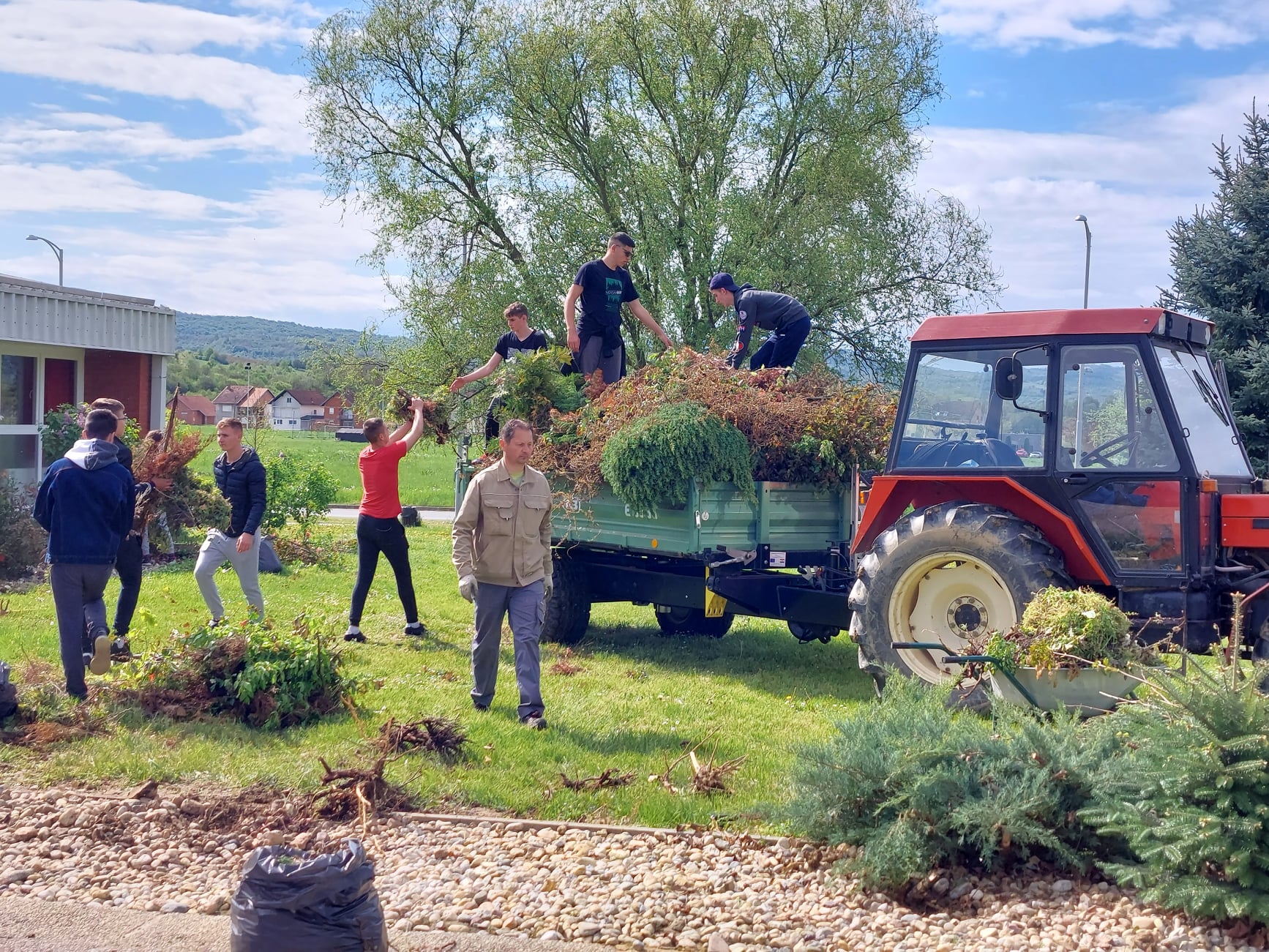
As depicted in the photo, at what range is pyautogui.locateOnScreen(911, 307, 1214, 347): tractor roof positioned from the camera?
6621 mm

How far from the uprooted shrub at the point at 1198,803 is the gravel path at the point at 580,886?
15 centimetres

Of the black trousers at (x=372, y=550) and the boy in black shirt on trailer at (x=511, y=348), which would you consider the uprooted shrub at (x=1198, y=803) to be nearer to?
the boy in black shirt on trailer at (x=511, y=348)

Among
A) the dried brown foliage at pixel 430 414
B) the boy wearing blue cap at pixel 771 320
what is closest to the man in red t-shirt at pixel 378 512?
the dried brown foliage at pixel 430 414

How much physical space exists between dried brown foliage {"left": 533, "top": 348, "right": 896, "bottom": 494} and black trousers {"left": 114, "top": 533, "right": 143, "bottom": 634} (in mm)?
3353

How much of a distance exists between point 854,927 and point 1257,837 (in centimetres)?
135

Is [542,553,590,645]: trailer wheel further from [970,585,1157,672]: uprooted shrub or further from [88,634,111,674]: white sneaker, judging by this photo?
[970,585,1157,672]: uprooted shrub

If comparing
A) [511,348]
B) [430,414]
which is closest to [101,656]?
[430,414]

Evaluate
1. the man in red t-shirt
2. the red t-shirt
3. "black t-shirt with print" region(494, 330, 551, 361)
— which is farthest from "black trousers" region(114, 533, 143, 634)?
"black t-shirt with print" region(494, 330, 551, 361)

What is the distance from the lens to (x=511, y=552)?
699cm

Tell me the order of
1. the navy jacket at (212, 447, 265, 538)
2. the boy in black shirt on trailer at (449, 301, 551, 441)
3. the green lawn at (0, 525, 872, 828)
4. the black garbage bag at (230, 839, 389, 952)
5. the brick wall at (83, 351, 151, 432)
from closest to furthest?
the black garbage bag at (230, 839, 389, 952) → the green lawn at (0, 525, 872, 828) → the navy jacket at (212, 447, 265, 538) → the boy in black shirt on trailer at (449, 301, 551, 441) → the brick wall at (83, 351, 151, 432)

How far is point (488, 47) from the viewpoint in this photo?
70.1 feet

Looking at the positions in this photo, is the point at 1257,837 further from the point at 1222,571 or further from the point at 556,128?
the point at 556,128

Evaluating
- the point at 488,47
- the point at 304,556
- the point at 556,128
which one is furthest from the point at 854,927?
the point at 488,47

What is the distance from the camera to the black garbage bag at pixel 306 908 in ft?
11.9
